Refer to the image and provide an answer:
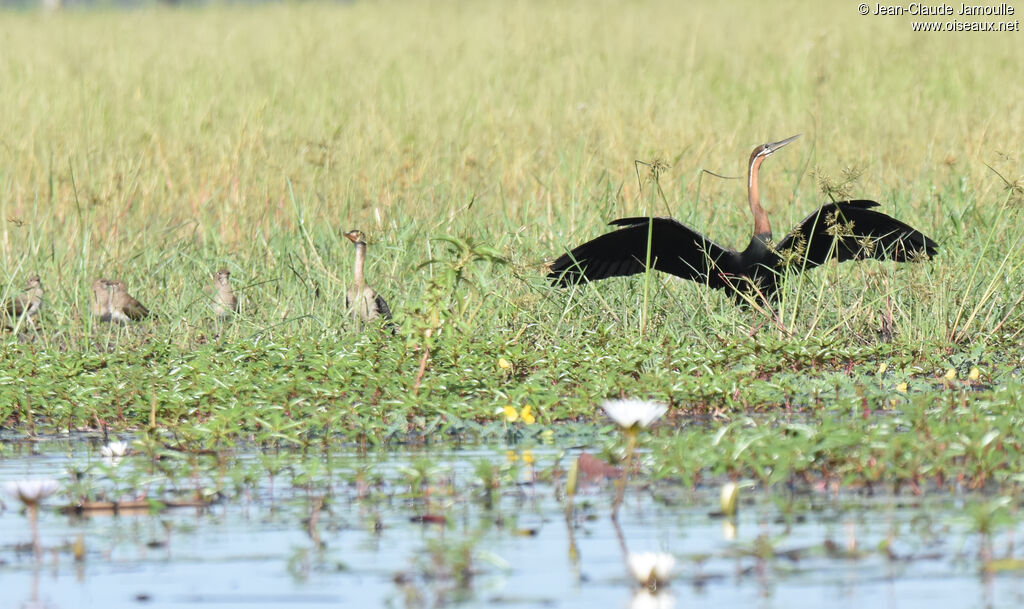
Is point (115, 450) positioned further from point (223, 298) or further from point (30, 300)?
point (30, 300)

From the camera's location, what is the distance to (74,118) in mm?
13039

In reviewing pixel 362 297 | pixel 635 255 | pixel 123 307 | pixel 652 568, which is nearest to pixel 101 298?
pixel 123 307

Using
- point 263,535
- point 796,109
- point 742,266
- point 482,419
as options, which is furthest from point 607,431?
point 796,109

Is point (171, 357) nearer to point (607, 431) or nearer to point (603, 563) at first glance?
point (607, 431)

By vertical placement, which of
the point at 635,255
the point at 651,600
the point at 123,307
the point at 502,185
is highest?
the point at 502,185

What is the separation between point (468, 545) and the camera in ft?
13.1

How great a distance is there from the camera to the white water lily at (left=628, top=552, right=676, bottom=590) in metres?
3.77

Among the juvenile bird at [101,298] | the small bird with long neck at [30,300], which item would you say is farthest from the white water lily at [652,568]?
the small bird with long neck at [30,300]

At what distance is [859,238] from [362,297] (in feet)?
8.36

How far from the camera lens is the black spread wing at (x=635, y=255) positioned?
313 inches

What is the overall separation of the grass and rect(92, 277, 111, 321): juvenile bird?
7 centimetres

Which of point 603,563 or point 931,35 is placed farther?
point 931,35

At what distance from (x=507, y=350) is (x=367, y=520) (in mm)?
2337

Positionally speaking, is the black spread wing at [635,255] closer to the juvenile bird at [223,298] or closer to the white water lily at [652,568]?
the juvenile bird at [223,298]
